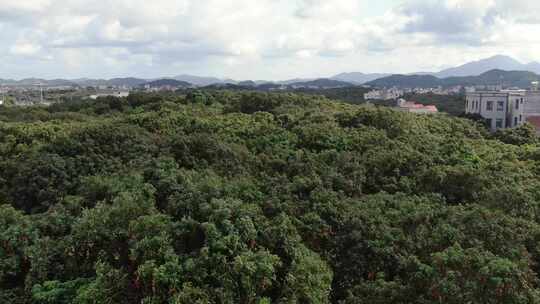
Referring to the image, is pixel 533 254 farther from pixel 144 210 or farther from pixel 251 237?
pixel 144 210

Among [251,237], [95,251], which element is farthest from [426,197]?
[95,251]

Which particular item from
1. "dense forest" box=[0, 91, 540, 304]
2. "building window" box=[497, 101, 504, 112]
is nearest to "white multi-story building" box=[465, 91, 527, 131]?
"building window" box=[497, 101, 504, 112]

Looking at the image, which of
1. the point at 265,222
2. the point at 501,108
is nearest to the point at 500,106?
the point at 501,108

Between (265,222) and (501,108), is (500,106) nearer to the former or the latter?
(501,108)

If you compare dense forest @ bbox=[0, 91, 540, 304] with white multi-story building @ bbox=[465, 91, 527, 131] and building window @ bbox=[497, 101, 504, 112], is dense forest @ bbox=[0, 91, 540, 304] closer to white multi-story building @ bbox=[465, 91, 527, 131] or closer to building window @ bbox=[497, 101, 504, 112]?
white multi-story building @ bbox=[465, 91, 527, 131]

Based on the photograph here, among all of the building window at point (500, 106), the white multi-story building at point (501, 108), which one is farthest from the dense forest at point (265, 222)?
the building window at point (500, 106)
